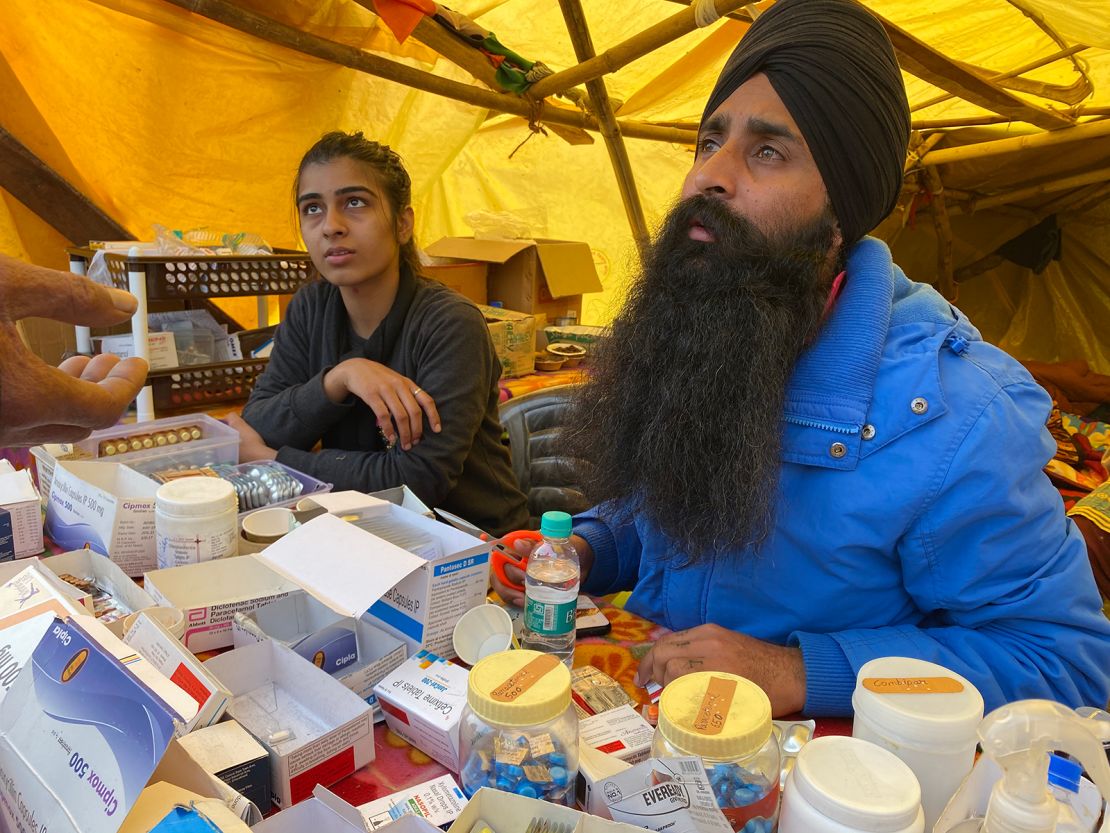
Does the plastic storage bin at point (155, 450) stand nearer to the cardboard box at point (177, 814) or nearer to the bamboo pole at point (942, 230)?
the cardboard box at point (177, 814)

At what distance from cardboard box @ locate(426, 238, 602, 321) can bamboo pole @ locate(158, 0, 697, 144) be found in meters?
0.63

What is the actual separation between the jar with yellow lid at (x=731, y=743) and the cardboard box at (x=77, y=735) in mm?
432

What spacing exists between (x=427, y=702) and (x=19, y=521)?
90cm

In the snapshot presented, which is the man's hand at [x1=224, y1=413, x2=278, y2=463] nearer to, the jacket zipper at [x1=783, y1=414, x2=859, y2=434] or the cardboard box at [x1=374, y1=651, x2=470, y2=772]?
the cardboard box at [x1=374, y1=651, x2=470, y2=772]

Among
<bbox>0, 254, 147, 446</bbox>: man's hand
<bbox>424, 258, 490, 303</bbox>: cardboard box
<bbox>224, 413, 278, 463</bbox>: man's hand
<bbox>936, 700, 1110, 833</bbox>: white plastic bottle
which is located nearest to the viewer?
<bbox>936, 700, 1110, 833</bbox>: white plastic bottle

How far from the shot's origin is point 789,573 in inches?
48.8

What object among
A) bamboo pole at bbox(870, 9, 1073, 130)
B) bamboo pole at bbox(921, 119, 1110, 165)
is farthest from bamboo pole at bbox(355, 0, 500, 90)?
bamboo pole at bbox(921, 119, 1110, 165)

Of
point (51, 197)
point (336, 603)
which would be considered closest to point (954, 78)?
point (336, 603)

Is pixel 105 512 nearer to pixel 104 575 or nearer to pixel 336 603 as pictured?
pixel 104 575

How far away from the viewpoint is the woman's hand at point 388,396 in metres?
1.92

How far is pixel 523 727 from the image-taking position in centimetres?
71

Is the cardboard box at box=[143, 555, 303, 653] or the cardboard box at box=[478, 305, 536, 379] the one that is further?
the cardboard box at box=[478, 305, 536, 379]

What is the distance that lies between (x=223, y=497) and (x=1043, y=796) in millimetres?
1091

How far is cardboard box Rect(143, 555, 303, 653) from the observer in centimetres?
101
